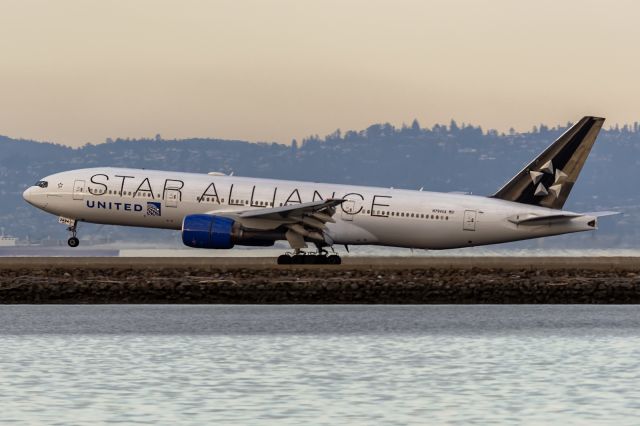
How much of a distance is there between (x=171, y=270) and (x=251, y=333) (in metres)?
15.3

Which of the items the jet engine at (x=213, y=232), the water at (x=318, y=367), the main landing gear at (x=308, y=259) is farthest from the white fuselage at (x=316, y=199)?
the water at (x=318, y=367)

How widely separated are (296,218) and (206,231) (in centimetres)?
417

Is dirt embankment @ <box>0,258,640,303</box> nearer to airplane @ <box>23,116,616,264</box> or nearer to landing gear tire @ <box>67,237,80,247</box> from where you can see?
airplane @ <box>23,116,616,264</box>

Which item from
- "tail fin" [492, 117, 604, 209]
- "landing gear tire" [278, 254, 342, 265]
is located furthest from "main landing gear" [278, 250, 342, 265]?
"tail fin" [492, 117, 604, 209]

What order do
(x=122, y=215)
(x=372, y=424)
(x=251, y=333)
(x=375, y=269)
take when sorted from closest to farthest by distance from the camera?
(x=372, y=424)
(x=251, y=333)
(x=375, y=269)
(x=122, y=215)

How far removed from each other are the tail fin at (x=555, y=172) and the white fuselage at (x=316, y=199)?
86 centimetres

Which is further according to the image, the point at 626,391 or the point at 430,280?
the point at 430,280

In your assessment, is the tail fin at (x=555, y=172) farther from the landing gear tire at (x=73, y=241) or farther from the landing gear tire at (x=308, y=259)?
the landing gear tire at (x=73, y=241)

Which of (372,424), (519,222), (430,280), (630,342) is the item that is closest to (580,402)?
(372,424)

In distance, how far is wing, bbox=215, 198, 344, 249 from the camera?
60.3 metres

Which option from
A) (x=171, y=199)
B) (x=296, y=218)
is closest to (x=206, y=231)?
(x=171, y=199)

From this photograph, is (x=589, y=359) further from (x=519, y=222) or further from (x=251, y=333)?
(x=519, y=222)

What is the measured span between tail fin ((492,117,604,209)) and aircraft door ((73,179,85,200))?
19480 millimetres

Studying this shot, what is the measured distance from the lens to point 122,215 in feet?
206
